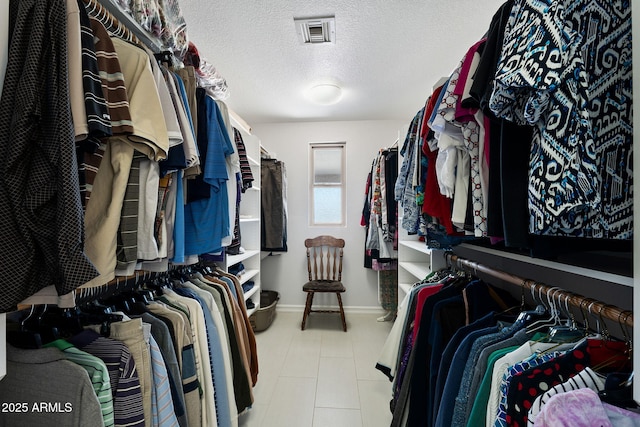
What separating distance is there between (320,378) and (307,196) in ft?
7.01

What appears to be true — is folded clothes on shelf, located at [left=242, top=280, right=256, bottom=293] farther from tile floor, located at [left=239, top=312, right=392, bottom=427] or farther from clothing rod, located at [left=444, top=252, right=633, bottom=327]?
clothing rod, located at [left=444, top=252, right=633, bottom=327]

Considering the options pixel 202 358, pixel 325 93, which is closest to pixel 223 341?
Answer: pixel 202 358

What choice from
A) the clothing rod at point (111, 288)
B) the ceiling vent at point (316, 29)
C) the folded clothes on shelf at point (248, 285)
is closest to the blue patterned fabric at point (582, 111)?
the clothing rod at point (111, 288)

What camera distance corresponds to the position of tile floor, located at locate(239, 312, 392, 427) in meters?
1.78

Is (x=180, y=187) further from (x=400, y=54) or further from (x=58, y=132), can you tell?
(x=400, y=54)

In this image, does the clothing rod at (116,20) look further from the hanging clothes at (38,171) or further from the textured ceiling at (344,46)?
the textured ceiling at (344,46)

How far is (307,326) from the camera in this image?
3203 mm

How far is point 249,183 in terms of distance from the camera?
1.75 meters

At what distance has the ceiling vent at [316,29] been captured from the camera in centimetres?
184

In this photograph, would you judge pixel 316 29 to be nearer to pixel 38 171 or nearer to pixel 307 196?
pixel 38 171

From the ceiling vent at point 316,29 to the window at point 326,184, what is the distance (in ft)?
5.87

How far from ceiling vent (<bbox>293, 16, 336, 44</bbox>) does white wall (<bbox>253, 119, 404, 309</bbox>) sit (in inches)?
67.4

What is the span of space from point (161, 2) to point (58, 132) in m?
0.83

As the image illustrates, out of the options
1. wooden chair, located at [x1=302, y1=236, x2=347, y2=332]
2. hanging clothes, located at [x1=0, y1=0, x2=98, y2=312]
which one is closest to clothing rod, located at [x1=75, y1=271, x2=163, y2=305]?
hanging clothes, located at [x1=0, y1=0, x2=98, y2=312]
